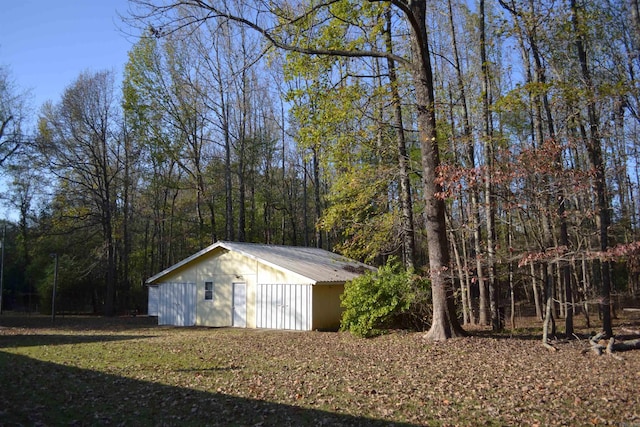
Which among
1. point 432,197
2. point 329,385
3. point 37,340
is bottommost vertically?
point 37,340

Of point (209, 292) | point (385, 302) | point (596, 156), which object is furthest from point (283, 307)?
point (596, 156)

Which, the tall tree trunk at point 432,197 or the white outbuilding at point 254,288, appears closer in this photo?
the tall tree trunk at point 432,197

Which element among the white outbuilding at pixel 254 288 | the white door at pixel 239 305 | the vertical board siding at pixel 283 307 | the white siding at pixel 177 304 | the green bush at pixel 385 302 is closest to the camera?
the green bush at pixel 385 302

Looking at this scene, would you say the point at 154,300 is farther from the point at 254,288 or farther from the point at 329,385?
the point at 329,385

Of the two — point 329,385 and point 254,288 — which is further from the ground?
point 254,288

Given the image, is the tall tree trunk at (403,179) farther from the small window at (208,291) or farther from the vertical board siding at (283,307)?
the small window at (208,291)

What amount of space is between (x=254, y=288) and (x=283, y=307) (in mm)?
1884

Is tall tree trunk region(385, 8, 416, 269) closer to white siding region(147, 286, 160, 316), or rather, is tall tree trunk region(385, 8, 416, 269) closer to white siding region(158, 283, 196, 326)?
white siding region(158, 283, 196, 326)

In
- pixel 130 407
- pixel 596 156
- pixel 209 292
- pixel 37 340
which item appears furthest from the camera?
pixel 209 292

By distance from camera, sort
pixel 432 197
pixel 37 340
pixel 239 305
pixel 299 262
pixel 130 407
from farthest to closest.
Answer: pixel 299 262, pixel 239 305, pixel 37 340, pixel 432 197, pixel 130 407

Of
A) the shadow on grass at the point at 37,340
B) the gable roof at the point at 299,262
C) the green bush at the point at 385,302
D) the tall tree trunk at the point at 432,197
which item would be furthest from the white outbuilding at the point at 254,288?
the tall tree trunk at the point at 432,197

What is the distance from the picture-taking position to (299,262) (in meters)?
23.6

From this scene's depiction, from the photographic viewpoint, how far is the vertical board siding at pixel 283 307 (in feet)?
68.2

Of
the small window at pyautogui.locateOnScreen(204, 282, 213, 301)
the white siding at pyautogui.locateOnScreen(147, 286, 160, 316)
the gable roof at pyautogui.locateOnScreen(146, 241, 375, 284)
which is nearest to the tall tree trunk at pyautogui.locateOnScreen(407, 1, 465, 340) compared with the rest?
the gable roof at pyautogui.locateOnScreen(146, 241, 375, 284)
